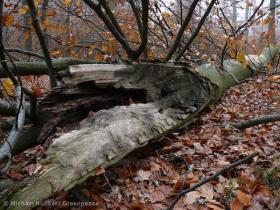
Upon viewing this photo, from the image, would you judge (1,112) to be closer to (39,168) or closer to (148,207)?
(39,168)

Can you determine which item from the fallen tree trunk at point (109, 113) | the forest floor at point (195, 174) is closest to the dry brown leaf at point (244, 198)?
the forest floor at point (195, 174)

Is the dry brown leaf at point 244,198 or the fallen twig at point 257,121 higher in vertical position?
the fallen twig at point 257,121

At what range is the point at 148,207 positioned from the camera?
2307 millimetres

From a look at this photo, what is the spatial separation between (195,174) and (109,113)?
937 millimetres

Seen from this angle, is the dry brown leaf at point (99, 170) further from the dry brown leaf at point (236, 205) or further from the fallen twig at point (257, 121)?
the fallen twig at point (257, 121)

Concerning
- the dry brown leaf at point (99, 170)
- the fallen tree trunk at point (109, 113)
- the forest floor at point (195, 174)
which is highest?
the fallen tree trunk at point (109, 113)

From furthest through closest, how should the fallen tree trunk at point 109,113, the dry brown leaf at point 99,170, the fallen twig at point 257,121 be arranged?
the fallen twig at point 257,121, the dry brown leaf at point 99,170, the fallen tree trunk at point 109,113

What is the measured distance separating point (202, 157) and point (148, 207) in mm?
915

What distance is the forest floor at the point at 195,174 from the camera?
2.30 meters

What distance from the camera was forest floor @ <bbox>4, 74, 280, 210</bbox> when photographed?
7.56ft

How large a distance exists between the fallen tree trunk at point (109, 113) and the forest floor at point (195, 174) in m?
0.17

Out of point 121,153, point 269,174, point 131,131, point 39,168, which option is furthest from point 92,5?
point 269,174

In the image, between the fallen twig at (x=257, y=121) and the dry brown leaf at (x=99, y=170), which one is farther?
the fallen twig at (x=257, y=121)

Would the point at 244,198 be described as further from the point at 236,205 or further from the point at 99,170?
the point at 99,170
